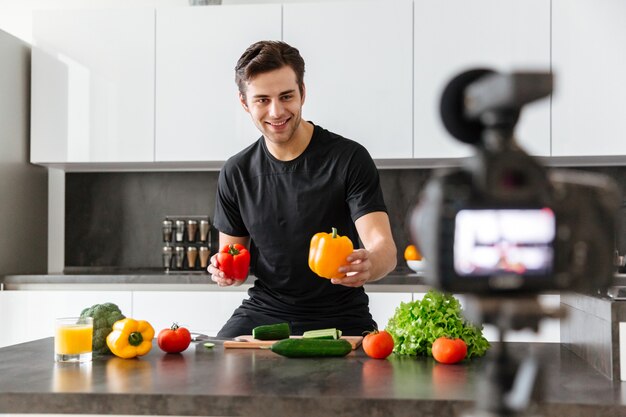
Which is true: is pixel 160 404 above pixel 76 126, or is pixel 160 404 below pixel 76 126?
below

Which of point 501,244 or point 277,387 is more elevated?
point 501,244

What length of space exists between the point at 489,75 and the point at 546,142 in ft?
10.5

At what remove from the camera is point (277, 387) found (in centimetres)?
148

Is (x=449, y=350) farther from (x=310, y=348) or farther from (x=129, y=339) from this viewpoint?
(x=129, y=339)

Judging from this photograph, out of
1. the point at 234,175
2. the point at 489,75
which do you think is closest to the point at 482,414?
the point at 489,75

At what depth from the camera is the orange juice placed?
1.81 metres

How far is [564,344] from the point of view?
202 cm

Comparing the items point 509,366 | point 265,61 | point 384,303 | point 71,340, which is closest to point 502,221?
point 509,366

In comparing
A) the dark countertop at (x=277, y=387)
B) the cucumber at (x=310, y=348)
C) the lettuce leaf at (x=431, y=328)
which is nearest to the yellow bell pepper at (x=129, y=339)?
the dark countertop at (x=277, y=387)

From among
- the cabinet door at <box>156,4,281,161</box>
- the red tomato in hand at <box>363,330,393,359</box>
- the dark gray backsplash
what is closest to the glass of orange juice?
the red tomato in hand at <box>363,330,393,359</box>

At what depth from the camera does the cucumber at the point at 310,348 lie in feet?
5.99

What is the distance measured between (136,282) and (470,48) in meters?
2.07

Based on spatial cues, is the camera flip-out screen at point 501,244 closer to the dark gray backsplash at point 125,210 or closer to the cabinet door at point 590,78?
the cabinet door at point 590,78

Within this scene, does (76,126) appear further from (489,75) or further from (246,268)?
(489,75)
